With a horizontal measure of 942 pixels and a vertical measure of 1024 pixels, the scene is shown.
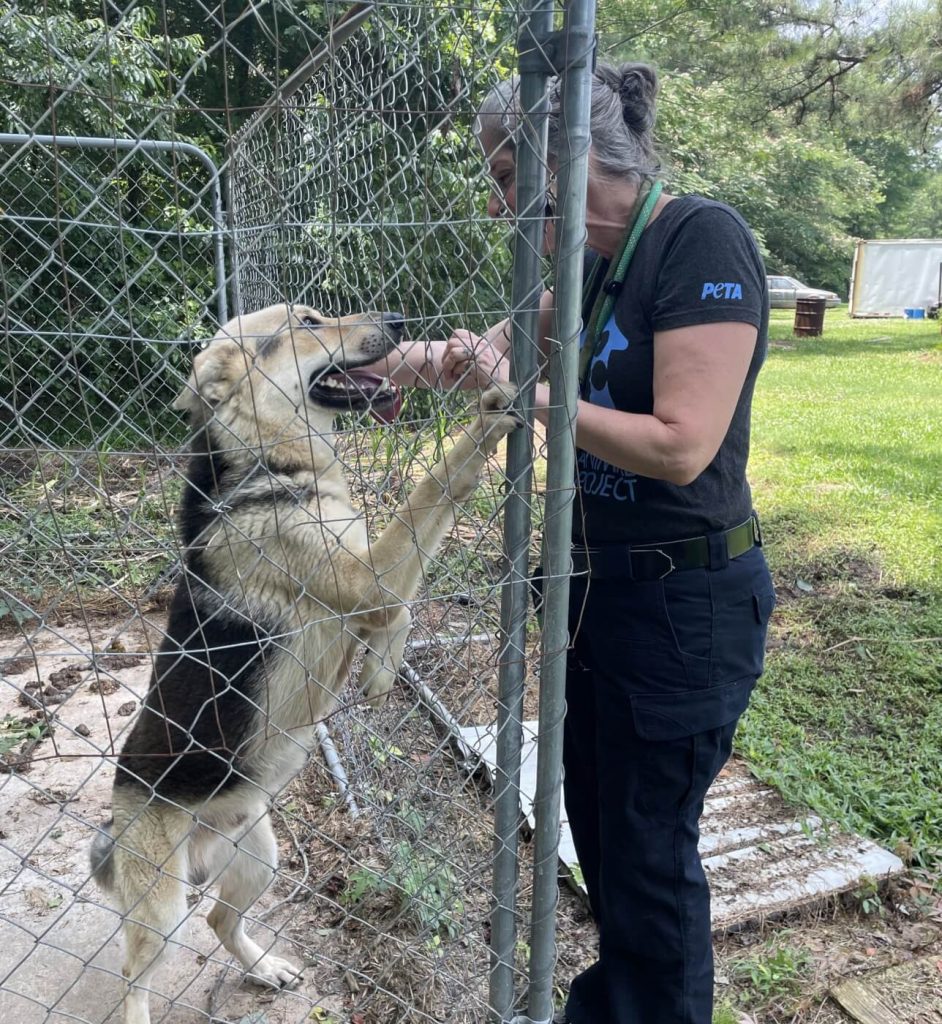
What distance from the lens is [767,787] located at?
11.3 ft

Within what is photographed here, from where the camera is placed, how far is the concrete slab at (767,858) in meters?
Answer: 2.81

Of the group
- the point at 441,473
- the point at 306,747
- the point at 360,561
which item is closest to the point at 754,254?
A: the point at 441,473

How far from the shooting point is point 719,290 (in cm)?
174

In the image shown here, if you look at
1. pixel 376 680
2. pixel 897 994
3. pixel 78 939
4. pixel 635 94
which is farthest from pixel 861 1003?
pixel 635 94

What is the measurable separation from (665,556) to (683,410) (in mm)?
371

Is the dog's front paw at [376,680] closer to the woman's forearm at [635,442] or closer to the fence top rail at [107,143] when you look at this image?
the woman's forearm at [635,442]

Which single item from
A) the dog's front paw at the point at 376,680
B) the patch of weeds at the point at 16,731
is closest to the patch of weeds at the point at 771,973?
the dog's front paw at the point at 376,680

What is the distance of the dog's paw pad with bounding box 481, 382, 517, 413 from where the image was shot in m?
1.81

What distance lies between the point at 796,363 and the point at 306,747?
1613 cm

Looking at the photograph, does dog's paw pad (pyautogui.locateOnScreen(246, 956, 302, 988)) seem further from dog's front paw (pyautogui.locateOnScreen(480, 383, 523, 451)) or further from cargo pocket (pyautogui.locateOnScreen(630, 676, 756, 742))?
dog's front paw (pyautogui.locateOnScreen(480, 383, 523, 451))

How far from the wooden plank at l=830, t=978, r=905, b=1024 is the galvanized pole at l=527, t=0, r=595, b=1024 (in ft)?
3.43

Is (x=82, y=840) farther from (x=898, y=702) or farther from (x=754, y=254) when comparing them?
(x=898, y=702)

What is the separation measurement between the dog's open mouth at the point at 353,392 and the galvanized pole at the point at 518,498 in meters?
0.74

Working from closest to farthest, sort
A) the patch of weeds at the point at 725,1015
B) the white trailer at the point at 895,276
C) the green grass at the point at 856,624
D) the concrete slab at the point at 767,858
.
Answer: the patch of weeds at the point at 725,1015 < the concrete slab at the point at 767,858 < the green grass at the point at 856,624 < the white trailer at the point at 895,276
